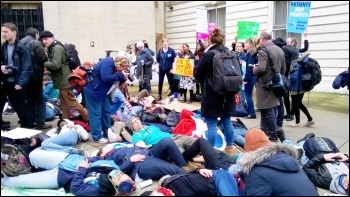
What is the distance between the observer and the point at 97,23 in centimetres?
1428

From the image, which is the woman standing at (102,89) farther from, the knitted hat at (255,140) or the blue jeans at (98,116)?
the knitted hat at (255,140)

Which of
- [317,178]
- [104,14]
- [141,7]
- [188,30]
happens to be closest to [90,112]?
[317,178]

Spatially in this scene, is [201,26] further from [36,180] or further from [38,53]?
[36,180]

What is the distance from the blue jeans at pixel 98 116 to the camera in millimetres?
4988

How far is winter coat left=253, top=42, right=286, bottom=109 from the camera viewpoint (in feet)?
15.7

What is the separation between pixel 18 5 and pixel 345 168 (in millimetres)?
15306

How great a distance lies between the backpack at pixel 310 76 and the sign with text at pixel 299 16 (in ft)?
10.8

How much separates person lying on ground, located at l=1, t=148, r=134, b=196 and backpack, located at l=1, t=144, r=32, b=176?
0.08 m

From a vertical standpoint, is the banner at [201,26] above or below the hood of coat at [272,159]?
above

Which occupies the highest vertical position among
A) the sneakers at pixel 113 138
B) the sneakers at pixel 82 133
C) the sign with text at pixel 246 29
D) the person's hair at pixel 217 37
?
the sign with text at pixel 246 29

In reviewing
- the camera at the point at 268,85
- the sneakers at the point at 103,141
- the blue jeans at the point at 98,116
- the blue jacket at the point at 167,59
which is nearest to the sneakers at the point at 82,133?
the blue jeans at the point at 98,116

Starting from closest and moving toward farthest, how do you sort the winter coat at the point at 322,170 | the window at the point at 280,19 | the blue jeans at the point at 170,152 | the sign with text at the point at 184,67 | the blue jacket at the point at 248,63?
the winter coat at the point at 322,170 → the blue jeans at the point at 170,152 → the blue jacket at the point at 248,63 → the sign with text at the point at 184,67 → the window at the point at 280,19

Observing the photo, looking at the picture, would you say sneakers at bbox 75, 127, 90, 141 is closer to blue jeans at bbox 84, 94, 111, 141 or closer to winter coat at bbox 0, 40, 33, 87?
blue jeans at bbox 84, 94, 111, 141

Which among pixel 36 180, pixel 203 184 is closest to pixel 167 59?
pixel 36 180
